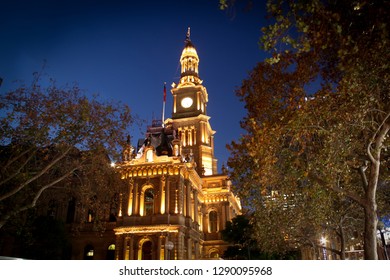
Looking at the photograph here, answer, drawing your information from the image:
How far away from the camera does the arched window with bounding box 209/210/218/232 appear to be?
154 ft

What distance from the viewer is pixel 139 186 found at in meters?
36.8

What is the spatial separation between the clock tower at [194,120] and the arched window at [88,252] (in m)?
19.4

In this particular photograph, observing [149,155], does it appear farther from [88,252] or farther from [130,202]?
[88,252]

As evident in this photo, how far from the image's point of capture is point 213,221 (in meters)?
47.6

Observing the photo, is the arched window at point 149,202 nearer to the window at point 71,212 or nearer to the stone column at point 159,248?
the stone column at point 159,248

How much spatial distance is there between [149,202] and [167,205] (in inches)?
109

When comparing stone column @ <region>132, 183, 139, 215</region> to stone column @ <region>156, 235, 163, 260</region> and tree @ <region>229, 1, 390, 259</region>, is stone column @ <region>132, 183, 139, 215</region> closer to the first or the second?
stone column @ <region>156, 235, 163, 260</region>

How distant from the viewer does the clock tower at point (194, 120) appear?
52.4m

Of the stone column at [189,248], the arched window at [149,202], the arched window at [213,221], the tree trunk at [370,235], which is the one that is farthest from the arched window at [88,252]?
the tree trunk at [370,235]

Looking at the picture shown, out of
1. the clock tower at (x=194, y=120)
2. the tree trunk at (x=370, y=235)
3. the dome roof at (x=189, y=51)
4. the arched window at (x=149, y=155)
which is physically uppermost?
the dome roof at (x=189, y=51)

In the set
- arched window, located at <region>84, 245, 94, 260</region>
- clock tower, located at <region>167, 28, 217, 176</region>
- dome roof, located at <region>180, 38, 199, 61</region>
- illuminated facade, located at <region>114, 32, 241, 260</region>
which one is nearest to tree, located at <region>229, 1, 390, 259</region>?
illuminated facade, located at <region>114, 32, 241, 260</region>

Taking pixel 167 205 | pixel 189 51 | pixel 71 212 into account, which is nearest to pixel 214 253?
pixel 167 205

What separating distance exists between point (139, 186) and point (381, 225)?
23.8 meters
